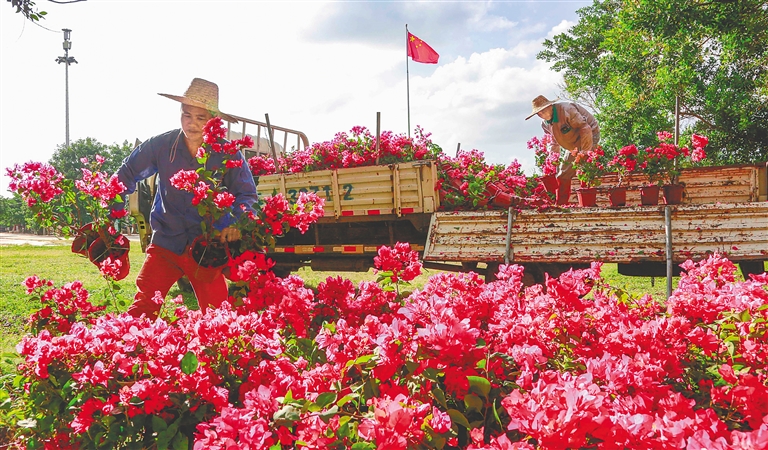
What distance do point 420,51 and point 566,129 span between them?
613cm

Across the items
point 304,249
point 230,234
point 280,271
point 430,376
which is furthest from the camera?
point 280,271

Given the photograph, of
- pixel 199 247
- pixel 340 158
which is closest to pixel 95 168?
pixel 199 247

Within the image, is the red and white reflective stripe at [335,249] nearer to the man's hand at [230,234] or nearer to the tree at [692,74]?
the man's hand at [230,234]

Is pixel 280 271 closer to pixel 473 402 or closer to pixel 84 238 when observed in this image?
pixel 84 238

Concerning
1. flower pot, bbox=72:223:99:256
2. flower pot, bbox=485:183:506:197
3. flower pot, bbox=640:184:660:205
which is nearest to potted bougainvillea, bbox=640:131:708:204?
flower pot, bbox=640:184:660:205

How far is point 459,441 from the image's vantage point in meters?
1.46

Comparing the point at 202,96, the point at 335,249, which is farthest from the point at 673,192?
the point at 202,96

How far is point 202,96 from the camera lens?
3289mm

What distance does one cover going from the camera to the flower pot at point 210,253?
2906 millimetres

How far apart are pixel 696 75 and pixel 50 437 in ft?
51.8

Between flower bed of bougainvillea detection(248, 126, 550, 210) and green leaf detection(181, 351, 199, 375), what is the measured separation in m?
4.99

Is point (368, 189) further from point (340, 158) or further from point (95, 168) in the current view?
point (95, 168)

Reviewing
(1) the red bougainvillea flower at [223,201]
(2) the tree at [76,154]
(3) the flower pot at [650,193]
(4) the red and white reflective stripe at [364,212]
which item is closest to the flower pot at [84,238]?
(1) the red bougainvillea flower at [223,201]

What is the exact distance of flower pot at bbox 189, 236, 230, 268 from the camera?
9.53 feet
